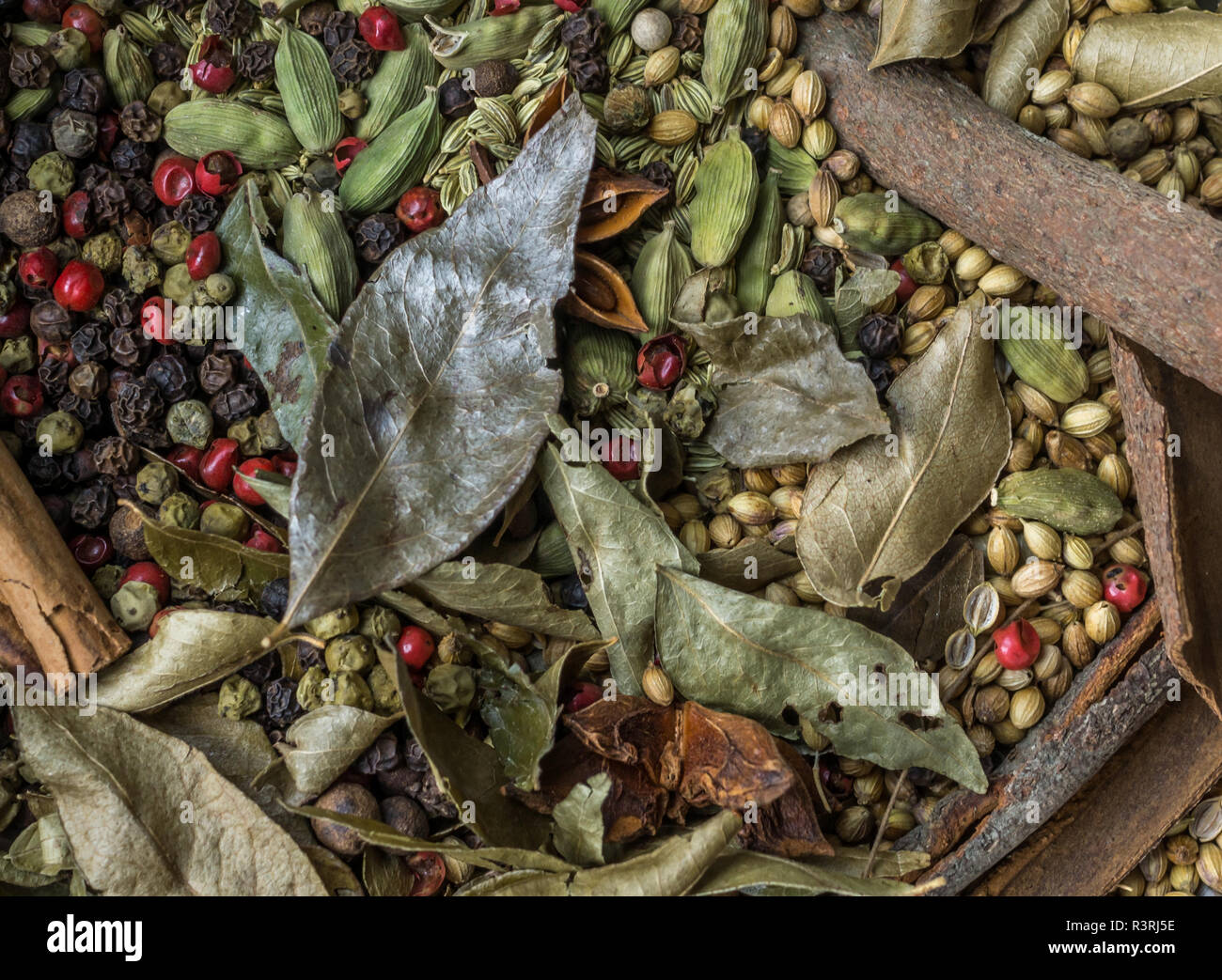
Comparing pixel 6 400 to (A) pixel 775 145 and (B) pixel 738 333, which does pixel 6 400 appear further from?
(A) pixel 775 145

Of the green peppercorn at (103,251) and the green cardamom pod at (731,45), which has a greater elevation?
the green cardamom pod at (731,45)

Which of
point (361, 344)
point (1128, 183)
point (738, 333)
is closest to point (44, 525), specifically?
point (361, 344)

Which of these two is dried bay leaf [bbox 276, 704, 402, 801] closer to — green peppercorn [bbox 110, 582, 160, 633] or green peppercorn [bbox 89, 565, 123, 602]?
green peppercorn [bbox 110, 582, 160, 633]

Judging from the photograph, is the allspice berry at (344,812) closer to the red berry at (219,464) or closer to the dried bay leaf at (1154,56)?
the red berry at (219,464)

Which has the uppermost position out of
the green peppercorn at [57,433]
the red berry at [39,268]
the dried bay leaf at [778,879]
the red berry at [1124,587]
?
the red berry at [39,268]

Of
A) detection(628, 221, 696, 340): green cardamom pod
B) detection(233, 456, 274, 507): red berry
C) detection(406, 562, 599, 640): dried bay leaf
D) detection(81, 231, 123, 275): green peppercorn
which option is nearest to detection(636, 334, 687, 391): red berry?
detection(628, 221, 696, 340): green cardamom pod

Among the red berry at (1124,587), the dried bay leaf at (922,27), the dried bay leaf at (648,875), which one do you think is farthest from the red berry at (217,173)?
the red berry at (1124,587)
